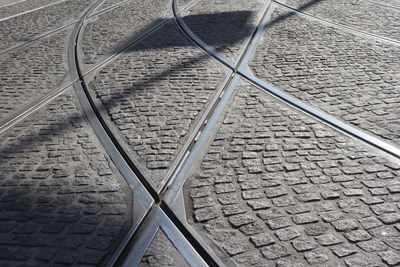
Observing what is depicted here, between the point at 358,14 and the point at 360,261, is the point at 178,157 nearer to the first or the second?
the point at 360,261

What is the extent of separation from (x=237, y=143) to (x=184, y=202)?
0.91 m

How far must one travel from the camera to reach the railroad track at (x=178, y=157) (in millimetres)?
2580

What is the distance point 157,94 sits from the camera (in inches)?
184

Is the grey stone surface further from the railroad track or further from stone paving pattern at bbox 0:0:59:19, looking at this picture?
stone paving pattern at bbox 0:0:59:19

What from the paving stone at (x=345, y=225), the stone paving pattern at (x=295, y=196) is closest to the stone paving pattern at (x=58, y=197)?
the stone paving pattern at (x=295, y=196)

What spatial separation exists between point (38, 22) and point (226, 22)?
3608mm

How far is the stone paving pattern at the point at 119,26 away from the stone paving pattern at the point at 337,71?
2208 mm

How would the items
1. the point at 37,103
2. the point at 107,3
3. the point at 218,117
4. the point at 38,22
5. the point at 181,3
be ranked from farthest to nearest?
the point at 107,3 < the point at 181,3 < the point at 38,22 < the point at 37,103 < the point at 218,117

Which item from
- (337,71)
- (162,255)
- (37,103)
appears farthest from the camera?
(337,71)

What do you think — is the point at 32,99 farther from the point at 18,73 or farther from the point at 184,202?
the point at 184,202

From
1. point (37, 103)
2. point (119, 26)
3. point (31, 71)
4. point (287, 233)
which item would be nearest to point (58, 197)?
point (287, 233)

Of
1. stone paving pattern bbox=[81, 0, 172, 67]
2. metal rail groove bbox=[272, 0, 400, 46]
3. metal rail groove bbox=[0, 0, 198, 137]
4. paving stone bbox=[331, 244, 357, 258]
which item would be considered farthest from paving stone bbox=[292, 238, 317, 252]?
metal rail groove bbox=[272, 0, 400, 46]

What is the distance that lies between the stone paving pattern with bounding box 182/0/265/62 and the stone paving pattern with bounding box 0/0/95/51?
2399 millimetres

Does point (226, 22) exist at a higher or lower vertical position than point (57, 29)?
higher
